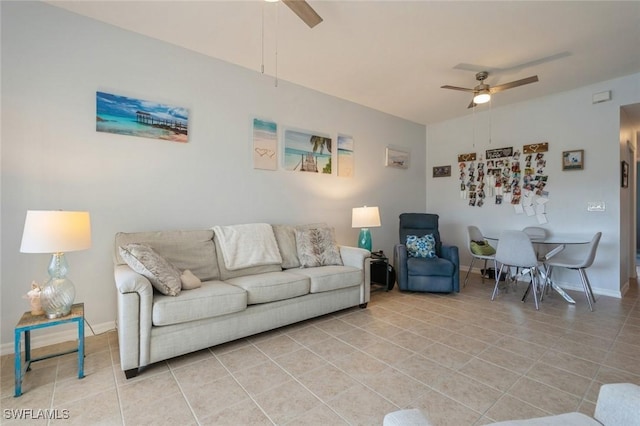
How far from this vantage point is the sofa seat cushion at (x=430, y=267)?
3670 millimetres

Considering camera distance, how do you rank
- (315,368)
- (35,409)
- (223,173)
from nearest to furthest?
(35,409)
(315,368)
(223,173)

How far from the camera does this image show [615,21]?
251cm

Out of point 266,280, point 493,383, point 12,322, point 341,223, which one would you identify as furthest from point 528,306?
point 12,322

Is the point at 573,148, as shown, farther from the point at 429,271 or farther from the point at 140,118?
the point at 140,118

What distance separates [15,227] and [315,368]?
97.7 inches

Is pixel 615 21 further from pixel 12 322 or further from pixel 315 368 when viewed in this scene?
pixel 12 322

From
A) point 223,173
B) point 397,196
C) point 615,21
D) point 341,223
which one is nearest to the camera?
point 615,21

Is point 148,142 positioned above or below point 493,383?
above

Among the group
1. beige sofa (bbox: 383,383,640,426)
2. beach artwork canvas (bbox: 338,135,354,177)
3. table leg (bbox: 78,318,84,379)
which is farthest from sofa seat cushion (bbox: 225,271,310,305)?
beach artwork canvas (bbox: 338,135,354,177)

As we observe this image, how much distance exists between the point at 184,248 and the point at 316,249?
1.34m

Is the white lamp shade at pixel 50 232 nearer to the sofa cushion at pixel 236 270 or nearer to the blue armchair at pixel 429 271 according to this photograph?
the sofa cushion at pixel 236 270

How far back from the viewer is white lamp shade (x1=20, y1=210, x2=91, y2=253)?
177 centimetres

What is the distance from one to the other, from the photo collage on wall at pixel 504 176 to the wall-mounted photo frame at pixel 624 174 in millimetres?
776

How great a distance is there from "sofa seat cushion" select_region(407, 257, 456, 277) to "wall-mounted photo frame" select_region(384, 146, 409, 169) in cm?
182
